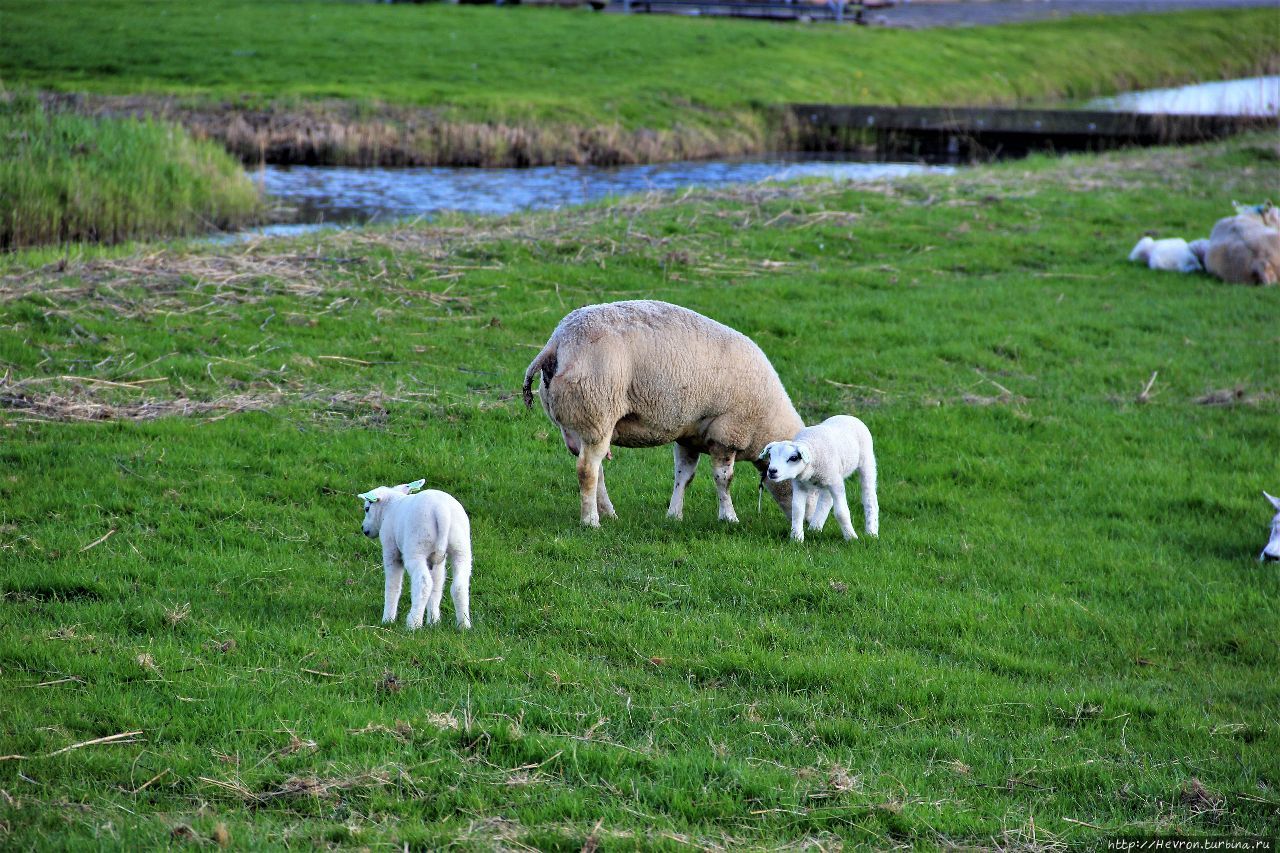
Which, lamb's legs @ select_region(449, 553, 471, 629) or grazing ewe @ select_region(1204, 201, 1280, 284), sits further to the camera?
grazing ewe @ select_region(1204, 201, 1280, 284)

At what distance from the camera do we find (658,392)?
9.73 meters

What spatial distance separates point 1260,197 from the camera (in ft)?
83.3

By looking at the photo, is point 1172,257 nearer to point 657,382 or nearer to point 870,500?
point 870,500

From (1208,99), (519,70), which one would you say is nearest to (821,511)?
(519,70)

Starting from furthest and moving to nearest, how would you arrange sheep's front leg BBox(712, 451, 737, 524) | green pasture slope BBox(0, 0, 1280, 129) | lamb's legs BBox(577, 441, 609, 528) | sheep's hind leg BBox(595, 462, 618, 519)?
A: 1. green pasture slope BBox(0, 0, 1280, 129)
2. sheep's front leg BBox(712, 451, 737, 524)
3. sheep's hind leg BBox(595, 462, 618, 519)
4. lamb's legs BBox(577, 441, 609, 528)

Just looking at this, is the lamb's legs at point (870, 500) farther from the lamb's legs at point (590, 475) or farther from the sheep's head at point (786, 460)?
the lamb's legs at point (590, 475)

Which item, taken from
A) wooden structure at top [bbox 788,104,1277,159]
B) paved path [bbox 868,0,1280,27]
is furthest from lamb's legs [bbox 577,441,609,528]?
paved path [bbox 868,0,1280,27]

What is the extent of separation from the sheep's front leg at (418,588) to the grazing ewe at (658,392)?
2.33 m

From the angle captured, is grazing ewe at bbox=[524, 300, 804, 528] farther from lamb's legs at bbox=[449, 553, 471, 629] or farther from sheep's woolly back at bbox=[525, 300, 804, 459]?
lamb's legs at bbox=[449, 553, 471, 629]

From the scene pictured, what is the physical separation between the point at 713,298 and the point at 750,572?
788 centimetres

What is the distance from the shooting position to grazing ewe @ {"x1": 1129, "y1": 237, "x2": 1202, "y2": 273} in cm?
1981

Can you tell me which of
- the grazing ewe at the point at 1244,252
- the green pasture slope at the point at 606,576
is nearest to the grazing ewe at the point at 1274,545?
the green pasture slope at the point at 606,576

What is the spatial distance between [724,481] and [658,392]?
1.13 meters

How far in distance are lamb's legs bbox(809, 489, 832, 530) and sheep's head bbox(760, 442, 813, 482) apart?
1071 millimetres
